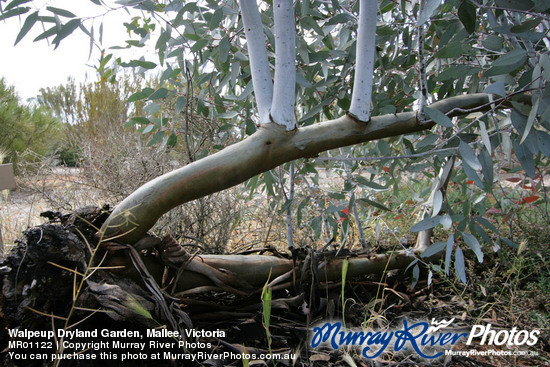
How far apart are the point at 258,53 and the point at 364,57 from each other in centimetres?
28

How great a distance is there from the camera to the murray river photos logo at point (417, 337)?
3.27 feet

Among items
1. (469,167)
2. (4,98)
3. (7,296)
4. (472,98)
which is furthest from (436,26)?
(4,98)

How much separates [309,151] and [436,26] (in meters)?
0.82

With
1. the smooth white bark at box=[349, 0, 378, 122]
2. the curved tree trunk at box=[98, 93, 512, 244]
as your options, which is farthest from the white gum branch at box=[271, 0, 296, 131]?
the smooth white bark at box=[349, 0, 378, 122]

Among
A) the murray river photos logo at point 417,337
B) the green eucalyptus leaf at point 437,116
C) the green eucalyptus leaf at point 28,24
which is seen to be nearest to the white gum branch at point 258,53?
the green eucalyptus leaf at point 437,116

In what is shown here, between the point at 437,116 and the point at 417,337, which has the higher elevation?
the point at 437,116

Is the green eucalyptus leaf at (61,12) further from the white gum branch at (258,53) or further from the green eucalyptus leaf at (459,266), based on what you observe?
the green eucalyptus leaf at (459,266)

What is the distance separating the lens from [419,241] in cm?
154

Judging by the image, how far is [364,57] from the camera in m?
0.96

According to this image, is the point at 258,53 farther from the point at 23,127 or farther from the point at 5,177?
the point at 23,127

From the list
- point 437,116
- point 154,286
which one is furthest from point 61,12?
point 437,116

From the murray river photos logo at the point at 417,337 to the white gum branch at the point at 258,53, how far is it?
24.9 inches

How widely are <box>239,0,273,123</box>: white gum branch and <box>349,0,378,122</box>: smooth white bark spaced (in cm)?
24

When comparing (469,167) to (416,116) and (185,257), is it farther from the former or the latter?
(185,257)
